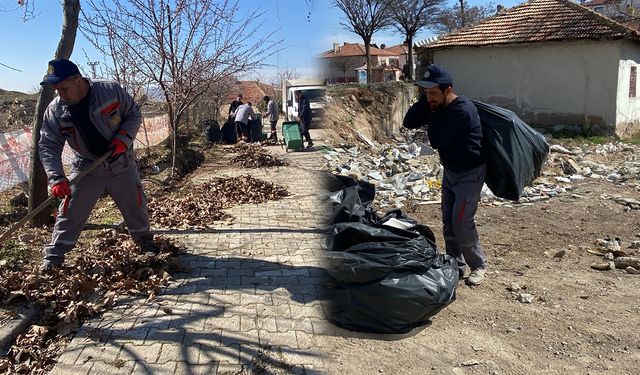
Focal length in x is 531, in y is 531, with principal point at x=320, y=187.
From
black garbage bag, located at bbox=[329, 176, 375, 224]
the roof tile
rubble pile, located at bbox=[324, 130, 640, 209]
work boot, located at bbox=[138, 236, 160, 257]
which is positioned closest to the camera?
black garbage bag, located at bbox=[329, 176, 375, 224]

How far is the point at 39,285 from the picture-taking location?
12.2 feet

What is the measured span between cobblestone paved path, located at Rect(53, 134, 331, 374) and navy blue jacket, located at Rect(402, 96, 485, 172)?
1.34 meters

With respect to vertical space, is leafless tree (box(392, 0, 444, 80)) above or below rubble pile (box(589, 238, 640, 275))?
above

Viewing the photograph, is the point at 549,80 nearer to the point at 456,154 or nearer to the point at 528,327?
the point at 456,154

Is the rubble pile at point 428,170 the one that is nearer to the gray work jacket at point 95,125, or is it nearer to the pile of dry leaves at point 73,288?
the pile of dry leaves at point 73,288

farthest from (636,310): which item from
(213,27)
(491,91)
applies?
(491,91)

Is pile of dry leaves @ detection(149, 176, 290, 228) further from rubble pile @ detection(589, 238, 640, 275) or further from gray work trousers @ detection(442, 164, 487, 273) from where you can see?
rubble pile @ detection(589, 238, 640, 275)

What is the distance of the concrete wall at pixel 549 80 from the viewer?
1612 cm

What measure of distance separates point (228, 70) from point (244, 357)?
322 inches

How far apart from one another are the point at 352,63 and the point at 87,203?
29.5 metres

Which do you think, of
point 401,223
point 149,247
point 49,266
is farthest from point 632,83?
point 49,266

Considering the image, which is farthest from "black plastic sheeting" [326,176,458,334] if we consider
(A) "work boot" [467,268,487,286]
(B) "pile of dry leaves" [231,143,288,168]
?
(B) "pile of dry leaves" [231,143,288,168]

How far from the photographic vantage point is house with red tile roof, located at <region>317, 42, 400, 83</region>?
4.77 metres

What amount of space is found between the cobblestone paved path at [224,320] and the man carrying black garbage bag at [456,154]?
3.84 ft
